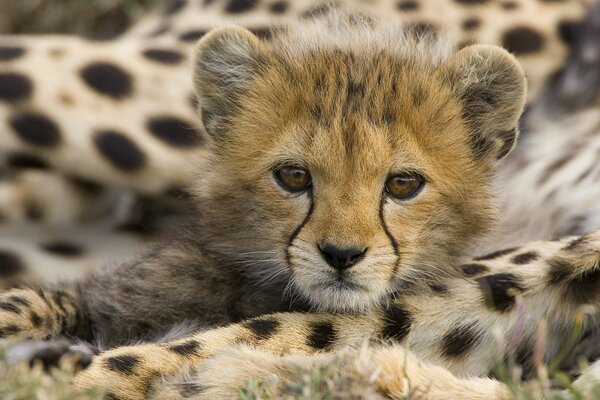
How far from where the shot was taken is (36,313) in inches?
97.0

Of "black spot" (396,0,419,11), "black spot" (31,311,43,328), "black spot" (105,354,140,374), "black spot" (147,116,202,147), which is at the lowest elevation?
"black spot" (31,311,43,328)

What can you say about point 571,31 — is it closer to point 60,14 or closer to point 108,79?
point 108,79

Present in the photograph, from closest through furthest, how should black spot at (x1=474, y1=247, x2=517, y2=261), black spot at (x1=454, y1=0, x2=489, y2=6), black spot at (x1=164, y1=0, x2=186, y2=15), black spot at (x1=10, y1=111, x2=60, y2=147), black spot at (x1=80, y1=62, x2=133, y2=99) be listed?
black spot at (x1=474, y1=247, x2=517, y2=261) → black spot at (x1=10, y1=111, x2=60, y2=147) → black spot at (x1=80, y1=62, x2=133, y2=99) → black spot at (x1=454, y1=0, x2=489, y2=6) → black spot at (x1=164, y1=0, x2=186, y2=15)

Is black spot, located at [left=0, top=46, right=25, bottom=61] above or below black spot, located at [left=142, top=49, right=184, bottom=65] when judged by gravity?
below

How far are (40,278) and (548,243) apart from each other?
1245 mm

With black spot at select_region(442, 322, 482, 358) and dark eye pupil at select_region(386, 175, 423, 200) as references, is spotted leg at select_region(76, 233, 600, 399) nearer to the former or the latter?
black spot at select_region(442, 322, 482, 358)

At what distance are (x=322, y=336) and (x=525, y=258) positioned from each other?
1.67ft

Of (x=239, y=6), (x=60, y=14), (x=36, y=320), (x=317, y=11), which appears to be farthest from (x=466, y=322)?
(x=60, y=14)

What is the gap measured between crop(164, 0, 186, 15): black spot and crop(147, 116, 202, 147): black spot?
618mm

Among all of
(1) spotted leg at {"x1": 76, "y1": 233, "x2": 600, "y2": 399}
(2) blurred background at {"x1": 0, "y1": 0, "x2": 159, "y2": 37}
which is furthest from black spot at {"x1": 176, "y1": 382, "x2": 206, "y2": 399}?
(2) blurred background at {"x1": 0, "y1": 0, "x2": 159, "y2": 37}

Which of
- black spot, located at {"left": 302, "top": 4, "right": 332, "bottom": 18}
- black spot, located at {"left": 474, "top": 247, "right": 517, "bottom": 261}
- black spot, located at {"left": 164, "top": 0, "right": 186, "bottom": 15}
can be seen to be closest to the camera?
black spot, located at {"left": 474, "top": 247, "right": 517, "bottom": 261}

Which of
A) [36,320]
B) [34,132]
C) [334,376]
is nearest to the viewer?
[334,376]

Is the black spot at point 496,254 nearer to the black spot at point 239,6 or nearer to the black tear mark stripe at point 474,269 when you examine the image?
the black tear mark stripe at point 474,269

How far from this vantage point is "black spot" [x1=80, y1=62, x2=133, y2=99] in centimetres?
329
